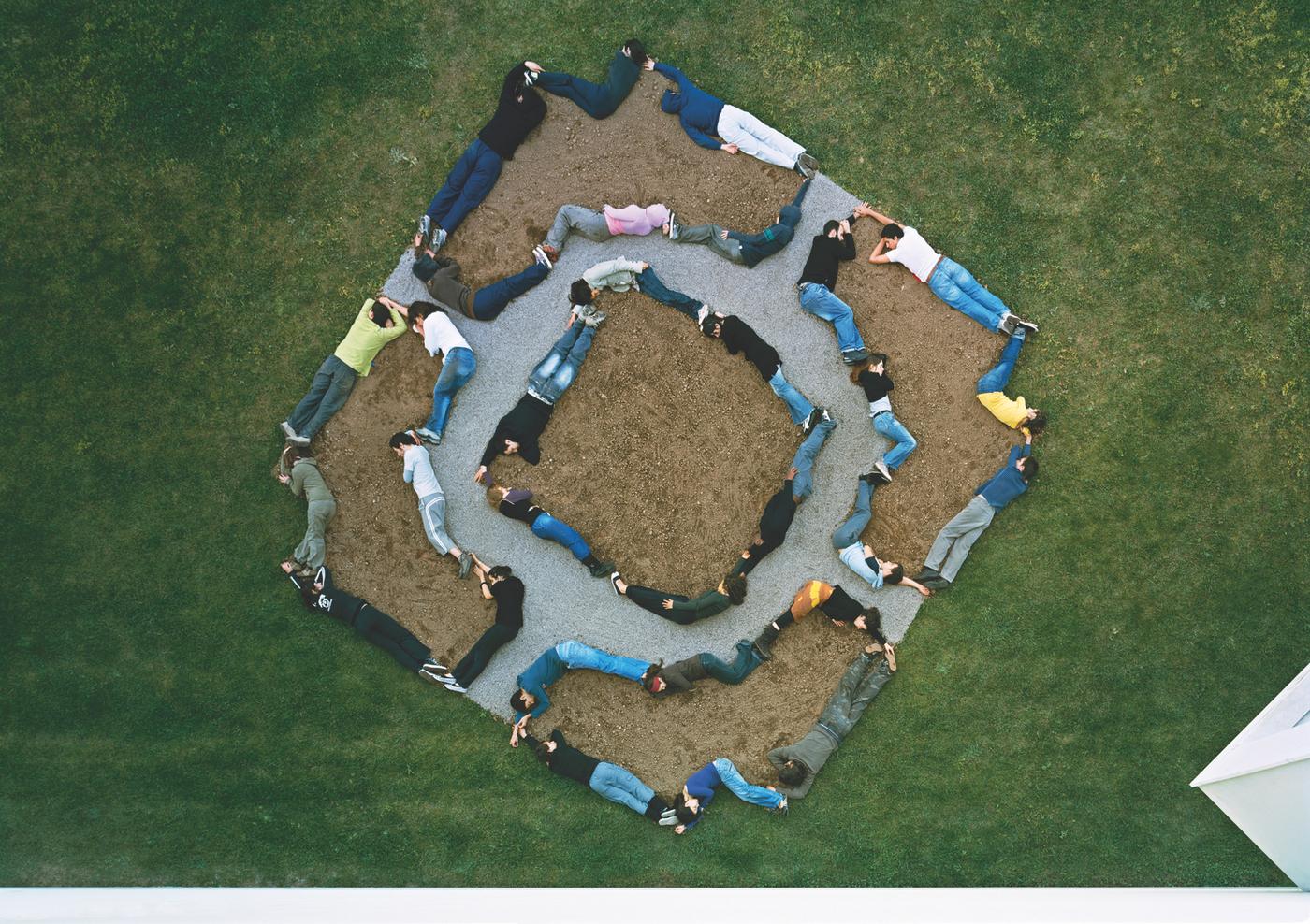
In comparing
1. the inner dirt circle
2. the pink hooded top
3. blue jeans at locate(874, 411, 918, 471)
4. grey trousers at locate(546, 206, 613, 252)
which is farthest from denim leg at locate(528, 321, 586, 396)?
blue jeans at locate(874, 411, 918, 471)

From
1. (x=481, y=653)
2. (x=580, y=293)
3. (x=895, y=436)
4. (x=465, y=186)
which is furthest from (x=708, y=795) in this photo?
(x=465, y=186)

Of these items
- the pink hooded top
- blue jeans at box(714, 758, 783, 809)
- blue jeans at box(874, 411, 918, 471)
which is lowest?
blue jeans at box(714, 758, 783, 809)

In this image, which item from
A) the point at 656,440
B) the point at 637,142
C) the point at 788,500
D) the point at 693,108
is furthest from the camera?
the point at 637,142

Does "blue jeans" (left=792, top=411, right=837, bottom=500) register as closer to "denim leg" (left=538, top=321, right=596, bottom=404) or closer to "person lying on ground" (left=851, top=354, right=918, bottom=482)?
"person lying on ground" (left=851, top=354, right=918, bottom=482)

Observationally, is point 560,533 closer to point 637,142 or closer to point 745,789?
point 745,789

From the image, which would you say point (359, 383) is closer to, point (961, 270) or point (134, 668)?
point (134, 668)

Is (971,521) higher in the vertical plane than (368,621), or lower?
higher

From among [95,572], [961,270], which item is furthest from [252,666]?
[961,270]
